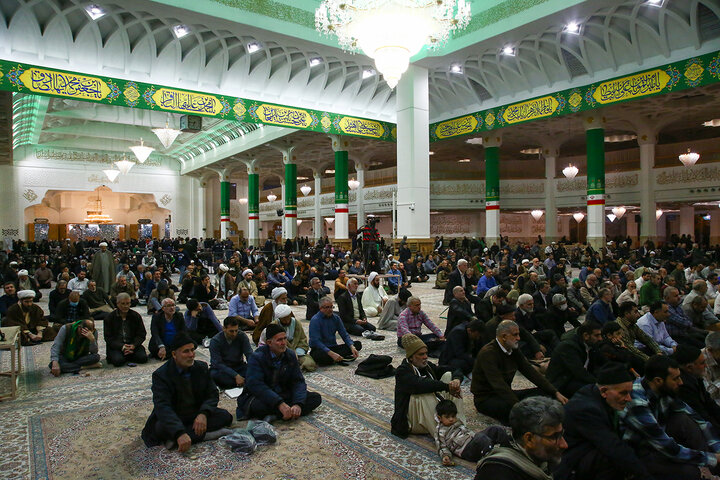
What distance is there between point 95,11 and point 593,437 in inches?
451

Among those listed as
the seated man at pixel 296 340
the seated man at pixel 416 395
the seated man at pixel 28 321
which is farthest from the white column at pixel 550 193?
the seated man at pixel 416 395

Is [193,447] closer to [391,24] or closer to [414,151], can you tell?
[391,24]

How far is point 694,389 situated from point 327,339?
9.74ft

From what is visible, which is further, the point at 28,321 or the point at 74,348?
the point at 28,321

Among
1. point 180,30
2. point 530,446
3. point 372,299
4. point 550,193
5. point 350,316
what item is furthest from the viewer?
point 550,193

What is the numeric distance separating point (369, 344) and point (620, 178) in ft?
51.3

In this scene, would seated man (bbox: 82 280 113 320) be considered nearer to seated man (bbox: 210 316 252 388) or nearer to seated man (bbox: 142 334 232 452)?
seated man (bbox: 210 316 252 388)

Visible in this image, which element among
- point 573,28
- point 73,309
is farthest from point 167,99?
point 573,28

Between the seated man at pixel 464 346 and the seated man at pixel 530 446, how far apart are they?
92.3 inches

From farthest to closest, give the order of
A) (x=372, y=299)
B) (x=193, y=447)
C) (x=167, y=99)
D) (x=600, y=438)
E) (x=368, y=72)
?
(x=368, y=72) → (x=167, y=99) → (x=372, y=299) → (x=193, y=447) → (x=600, y=438)

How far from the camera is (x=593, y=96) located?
41.0 ft

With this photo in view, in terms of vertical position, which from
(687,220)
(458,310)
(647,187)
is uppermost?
(647,187)

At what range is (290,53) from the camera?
1256cm

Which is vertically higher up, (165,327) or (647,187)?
(647,187)
